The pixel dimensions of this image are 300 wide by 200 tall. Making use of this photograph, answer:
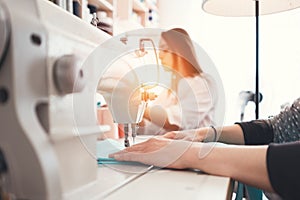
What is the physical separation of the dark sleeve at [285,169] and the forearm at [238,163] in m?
0.01

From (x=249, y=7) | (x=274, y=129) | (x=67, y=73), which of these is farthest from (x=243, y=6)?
(x=67, y=73)

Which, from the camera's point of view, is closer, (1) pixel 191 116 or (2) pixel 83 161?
(2) pixel 83 161

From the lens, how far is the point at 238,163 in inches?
23.4

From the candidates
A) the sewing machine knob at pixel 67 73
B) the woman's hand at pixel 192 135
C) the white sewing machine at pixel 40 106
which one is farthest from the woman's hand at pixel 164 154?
the sewing machine knob at pixel 67 73

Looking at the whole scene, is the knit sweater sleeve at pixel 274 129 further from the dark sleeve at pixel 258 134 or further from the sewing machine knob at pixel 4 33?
the sewing machine knob at pixel 4 33

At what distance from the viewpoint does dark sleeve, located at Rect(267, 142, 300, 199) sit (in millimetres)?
513

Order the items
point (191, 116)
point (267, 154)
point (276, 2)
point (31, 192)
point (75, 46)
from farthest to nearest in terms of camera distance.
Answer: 1. point (191, 116)
2. point (276, 2)
3. point (267, 154)
4. point (75, 46)
5. point (31, 192)

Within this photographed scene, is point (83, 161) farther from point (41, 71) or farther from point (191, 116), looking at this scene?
point (191, 116)

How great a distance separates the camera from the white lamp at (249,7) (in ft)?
5.18

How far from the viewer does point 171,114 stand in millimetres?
1625

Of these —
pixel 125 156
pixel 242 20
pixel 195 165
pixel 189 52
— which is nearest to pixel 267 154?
pixel 195 165

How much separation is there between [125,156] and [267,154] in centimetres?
31

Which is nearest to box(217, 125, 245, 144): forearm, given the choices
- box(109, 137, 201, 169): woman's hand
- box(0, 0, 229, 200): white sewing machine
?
box(109, 137, 201, 169): woman's hand

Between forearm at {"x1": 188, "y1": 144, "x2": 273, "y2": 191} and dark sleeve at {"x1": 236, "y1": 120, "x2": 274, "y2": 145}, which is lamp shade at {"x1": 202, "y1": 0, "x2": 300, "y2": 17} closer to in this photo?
dark sleeve at {"x1": 236, "y1": 120, "x2": 274, "y2": 145}
